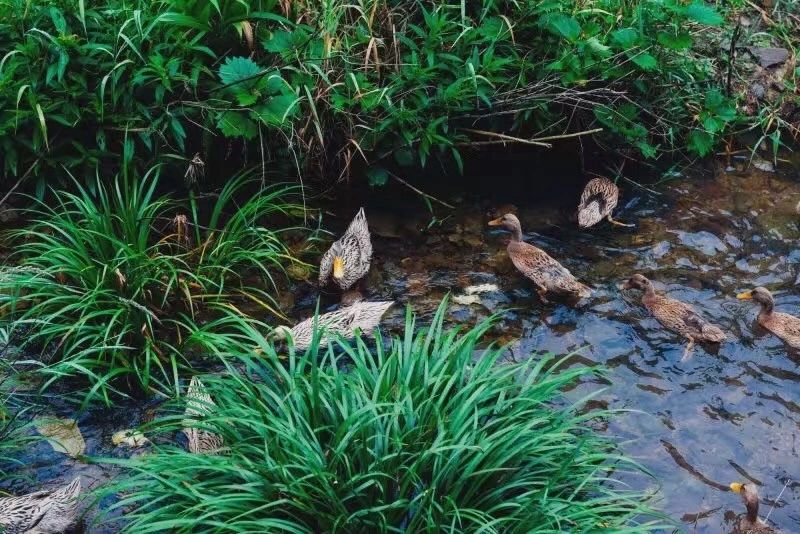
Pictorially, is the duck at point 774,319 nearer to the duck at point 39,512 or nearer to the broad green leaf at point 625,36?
the broad green leaf at point 625,36

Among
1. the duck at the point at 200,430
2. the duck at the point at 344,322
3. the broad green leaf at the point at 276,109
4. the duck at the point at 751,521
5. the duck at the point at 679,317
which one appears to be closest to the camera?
the duck at the point at 200,430

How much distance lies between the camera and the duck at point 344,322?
5168 mm

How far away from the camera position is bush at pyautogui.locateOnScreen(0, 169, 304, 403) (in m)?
4.89

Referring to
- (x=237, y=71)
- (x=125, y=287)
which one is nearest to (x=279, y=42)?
(x=237, y=71)

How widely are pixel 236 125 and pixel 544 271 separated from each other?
237 centimetres

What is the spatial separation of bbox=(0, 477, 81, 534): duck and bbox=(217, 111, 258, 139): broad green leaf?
2661 millimetres

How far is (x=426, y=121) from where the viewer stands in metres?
6.34

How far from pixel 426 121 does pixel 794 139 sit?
3.96 metres

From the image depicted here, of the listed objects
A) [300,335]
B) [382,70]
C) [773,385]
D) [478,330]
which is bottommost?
[773,385]

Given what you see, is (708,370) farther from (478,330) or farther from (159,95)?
(159,95)

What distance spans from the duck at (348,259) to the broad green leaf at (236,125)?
972 mm

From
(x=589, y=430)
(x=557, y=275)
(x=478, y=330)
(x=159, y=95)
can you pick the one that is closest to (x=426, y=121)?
(x=557, y=275)

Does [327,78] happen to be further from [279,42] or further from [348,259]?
[348,259]

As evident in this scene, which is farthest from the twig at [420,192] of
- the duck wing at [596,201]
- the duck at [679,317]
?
the duck at [679,317]
